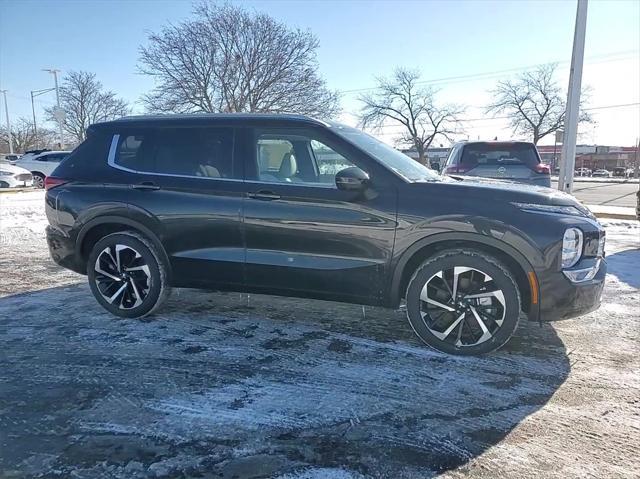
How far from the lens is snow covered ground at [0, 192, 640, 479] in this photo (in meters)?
2.29

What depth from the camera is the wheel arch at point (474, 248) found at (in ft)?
10.8

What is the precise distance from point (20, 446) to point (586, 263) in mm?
3736

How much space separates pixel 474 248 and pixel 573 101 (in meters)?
9.27

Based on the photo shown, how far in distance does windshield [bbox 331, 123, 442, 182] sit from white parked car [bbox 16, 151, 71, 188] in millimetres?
20785

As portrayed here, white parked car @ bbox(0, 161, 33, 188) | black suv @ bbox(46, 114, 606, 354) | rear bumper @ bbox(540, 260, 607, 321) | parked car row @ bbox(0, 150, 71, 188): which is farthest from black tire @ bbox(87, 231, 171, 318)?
parked car row @ bbox(0, 150, 71, 188)

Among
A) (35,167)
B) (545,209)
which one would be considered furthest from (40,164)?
(545,209)

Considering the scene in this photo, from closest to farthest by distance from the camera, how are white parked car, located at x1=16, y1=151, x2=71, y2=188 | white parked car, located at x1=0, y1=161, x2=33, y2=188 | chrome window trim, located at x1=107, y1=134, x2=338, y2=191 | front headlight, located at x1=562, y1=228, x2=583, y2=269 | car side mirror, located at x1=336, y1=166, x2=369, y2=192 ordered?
front headlight, located at x1=562, y1=228, x2=583, y2=269
car side mirror, located at x1=336, y1=166, x2=369, y2=192
chrome window trim, located at x1=107, y1=134, x2=338, y2=191
white parked car, located at x1=0, y1=161, x2=33, y2=188
white parked car, located at x1=16, y1=151, x2=71, y2=188

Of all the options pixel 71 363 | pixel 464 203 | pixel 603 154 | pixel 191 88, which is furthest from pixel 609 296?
pixel 603 154

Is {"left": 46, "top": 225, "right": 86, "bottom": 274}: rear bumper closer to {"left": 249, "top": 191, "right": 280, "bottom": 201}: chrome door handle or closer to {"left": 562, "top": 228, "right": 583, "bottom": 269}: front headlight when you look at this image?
{"left": 249, "top": 191, "right": 280, "bottom": 201}: chrome door handle

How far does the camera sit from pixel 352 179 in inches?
136

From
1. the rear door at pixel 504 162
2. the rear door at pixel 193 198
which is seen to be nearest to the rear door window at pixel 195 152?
the rear door at pixel 193 198

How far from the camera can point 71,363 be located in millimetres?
3369

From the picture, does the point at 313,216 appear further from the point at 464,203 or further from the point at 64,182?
the point at 64,182

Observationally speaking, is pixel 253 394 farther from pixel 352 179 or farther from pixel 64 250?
pixel 64 250
